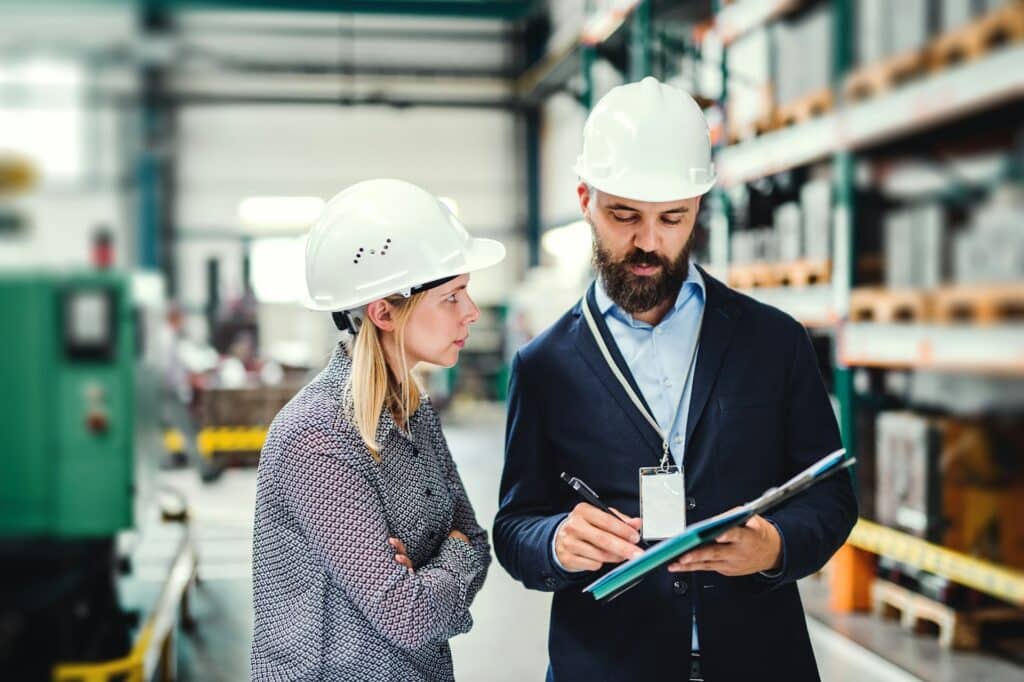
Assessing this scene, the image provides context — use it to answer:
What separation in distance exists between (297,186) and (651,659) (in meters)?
17.6

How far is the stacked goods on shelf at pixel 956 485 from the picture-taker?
14.7ft

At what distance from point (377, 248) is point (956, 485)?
3.78 m

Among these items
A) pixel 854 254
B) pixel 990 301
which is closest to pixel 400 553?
pixel 990 301

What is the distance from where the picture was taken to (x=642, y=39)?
8.53 meters

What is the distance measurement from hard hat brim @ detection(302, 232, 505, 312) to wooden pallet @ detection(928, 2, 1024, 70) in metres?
2.61

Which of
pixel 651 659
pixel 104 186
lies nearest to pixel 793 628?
pixel 651 659

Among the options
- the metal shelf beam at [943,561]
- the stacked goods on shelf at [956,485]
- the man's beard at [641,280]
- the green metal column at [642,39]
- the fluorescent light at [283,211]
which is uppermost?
the green metal column at [642,39]

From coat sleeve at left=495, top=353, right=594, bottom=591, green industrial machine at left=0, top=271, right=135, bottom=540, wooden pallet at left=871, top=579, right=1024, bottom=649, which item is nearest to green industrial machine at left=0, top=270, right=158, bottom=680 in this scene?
green industrial machine at left=0, top=271, right=135, bottom=540

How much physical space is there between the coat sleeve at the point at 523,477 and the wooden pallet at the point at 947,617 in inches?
139

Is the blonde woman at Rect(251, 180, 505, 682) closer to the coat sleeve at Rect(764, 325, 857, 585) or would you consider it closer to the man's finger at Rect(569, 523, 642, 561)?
the man's finger at Rect(569, 523, 642, 561)

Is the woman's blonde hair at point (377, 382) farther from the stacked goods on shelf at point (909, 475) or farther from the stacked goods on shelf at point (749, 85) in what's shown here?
the stacked goods on shelf at point (749, 85)

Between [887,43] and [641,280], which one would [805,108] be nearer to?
[887,43]

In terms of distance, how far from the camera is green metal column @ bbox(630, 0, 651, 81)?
845 cm

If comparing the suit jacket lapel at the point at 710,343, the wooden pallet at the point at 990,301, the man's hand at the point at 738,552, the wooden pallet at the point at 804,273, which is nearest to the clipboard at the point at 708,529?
the man's hand at the point at 738,552
